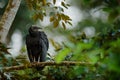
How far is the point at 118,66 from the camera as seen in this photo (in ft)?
4.45

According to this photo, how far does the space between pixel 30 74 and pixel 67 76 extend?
362mm

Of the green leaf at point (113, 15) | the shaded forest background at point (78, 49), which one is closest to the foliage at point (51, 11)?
the shaded forest background at point (78, 49)

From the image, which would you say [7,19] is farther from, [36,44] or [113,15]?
[113,15]

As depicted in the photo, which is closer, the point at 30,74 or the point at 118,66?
the point at 118,66

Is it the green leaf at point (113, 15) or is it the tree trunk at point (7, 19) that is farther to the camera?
the tree trunk at point (7, 19)

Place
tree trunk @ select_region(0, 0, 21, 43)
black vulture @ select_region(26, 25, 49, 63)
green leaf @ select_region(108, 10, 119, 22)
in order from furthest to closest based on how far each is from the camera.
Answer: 1. black vulture @ select_region(26, 25, 49, 63)
2. tree trunk @ select_region(0, 0, 21, 43)
3. green leaf @ select_region(108, 10, 119, 22)

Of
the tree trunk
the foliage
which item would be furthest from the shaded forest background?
the tree trunk

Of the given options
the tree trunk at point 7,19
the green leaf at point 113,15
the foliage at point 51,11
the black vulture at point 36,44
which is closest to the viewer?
the green leaf at point 113,15

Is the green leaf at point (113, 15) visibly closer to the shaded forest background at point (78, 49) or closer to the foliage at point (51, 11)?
the shaded forest background at point (78, 49)

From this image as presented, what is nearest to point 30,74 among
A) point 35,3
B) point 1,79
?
point 1,79

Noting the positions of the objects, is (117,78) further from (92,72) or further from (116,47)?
(92,72)

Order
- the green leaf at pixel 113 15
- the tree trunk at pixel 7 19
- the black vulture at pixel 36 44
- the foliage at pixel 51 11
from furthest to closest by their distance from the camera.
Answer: the black vulture at pixel 36 44
the foliage at pixel 51 11
the tree trunk at pixel 7 19
the green leaf at pixel 113 15

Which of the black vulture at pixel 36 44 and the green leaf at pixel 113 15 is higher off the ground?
the green leaf at pixel 113 15

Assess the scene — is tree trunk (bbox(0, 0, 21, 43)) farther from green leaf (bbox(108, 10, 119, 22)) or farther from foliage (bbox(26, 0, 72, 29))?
green leaf (bbox(108, 10, 119, 22))
